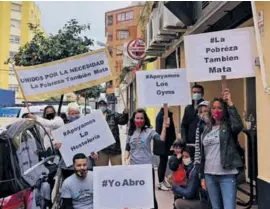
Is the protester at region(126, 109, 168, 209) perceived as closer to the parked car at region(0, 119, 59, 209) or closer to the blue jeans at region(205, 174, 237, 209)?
the blue jeans at region(205, 174, 237, 209)

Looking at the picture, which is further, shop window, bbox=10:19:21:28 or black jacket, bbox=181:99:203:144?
shop window, bbox=10:19:21:28

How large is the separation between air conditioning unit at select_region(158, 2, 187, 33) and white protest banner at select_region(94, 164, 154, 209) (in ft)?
13.9

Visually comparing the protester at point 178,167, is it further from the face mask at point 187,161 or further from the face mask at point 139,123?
the face mask at point 139,123

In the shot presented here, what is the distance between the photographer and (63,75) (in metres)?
5.28

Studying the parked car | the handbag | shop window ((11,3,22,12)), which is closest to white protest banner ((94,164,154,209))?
the parked car

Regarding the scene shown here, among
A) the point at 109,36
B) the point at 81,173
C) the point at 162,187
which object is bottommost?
the point at 162,187

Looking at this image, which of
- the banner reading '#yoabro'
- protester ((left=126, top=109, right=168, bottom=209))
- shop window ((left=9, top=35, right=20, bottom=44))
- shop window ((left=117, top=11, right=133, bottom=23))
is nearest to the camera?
protester ((left=126, top=109, right=168, bottom=209))

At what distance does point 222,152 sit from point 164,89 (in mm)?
1383

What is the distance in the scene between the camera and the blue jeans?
4.01 metres

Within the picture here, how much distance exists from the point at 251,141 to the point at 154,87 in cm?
177

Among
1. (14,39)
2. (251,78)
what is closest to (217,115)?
(251,78)

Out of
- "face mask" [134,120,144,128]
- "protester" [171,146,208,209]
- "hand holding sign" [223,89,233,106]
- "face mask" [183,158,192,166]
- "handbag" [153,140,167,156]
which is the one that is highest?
"hand holding sign" [223,89,233,106]

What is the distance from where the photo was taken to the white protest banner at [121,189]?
153 inches

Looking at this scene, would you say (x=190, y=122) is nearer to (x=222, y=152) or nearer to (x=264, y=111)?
(x=264, y=111)
